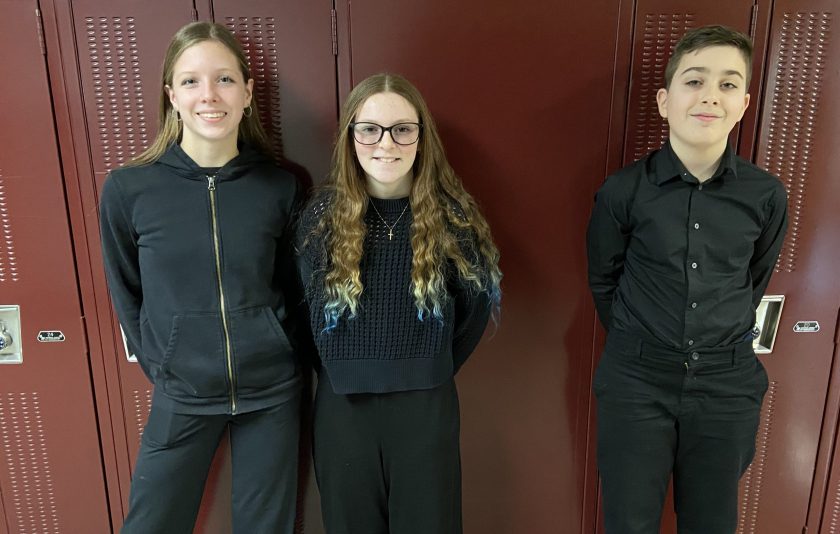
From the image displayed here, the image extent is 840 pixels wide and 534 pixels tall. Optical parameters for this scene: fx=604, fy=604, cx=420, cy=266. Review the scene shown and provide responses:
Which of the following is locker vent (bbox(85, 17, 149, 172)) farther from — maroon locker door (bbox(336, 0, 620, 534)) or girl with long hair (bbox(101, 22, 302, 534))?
maroon locker door (bbox(336, 0, 620, 534))

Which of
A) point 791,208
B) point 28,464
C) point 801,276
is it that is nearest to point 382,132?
point 791,208

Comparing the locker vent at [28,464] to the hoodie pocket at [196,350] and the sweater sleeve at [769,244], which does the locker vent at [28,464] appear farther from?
the sweater sleeve at [769,244]

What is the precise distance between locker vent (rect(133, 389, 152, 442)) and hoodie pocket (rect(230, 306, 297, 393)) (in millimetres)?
580

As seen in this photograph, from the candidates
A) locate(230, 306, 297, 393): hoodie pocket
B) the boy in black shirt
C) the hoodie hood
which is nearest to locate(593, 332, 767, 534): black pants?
the boy in black shirt

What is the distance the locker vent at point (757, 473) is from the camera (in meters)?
2.23

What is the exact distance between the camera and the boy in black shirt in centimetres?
172

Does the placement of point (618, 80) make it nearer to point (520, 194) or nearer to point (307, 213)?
point (520, 194)

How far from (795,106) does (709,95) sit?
560mm

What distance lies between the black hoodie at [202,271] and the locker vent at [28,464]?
27.8 inches

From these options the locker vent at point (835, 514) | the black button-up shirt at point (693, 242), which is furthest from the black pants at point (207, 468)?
the locker vent at point (835, 514)

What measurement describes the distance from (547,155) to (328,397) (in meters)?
1.06

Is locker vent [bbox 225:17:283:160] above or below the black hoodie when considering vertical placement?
above

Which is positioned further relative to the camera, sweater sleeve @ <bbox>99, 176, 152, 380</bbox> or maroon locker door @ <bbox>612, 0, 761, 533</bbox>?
maroon locker door @ <bbox>612, 0, 761, 533</bbox>

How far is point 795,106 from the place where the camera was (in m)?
2.01
